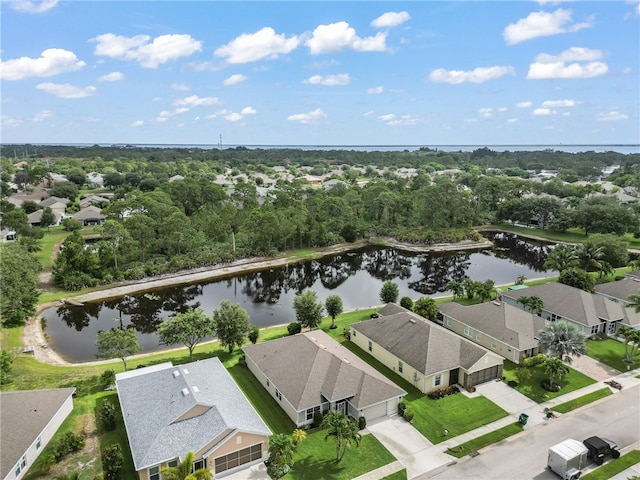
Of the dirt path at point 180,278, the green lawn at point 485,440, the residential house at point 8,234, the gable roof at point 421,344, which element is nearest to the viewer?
the green lawn at point 485,440

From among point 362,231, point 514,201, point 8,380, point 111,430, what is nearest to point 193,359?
point 111,430

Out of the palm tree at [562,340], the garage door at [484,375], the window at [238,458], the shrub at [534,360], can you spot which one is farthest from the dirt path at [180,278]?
the palm tree at [562,340]

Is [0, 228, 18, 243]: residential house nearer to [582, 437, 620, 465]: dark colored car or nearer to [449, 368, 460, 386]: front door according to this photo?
[449, 368, 460, 386]: front door

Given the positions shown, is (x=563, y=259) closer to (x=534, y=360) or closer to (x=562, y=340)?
(x=562, y=340)

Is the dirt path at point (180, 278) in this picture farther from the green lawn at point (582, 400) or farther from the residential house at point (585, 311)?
the residential house at point (585, 311)

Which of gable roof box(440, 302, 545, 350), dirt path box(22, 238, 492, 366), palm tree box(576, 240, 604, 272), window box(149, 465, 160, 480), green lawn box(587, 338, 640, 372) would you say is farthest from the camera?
palm tree box(576, 240, 604, 272)

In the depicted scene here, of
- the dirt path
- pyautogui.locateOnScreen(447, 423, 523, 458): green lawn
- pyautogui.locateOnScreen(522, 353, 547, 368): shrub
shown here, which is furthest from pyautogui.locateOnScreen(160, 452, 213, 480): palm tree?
pyautogui.locateOnScreen(522, 353, 547, 368): shrub
